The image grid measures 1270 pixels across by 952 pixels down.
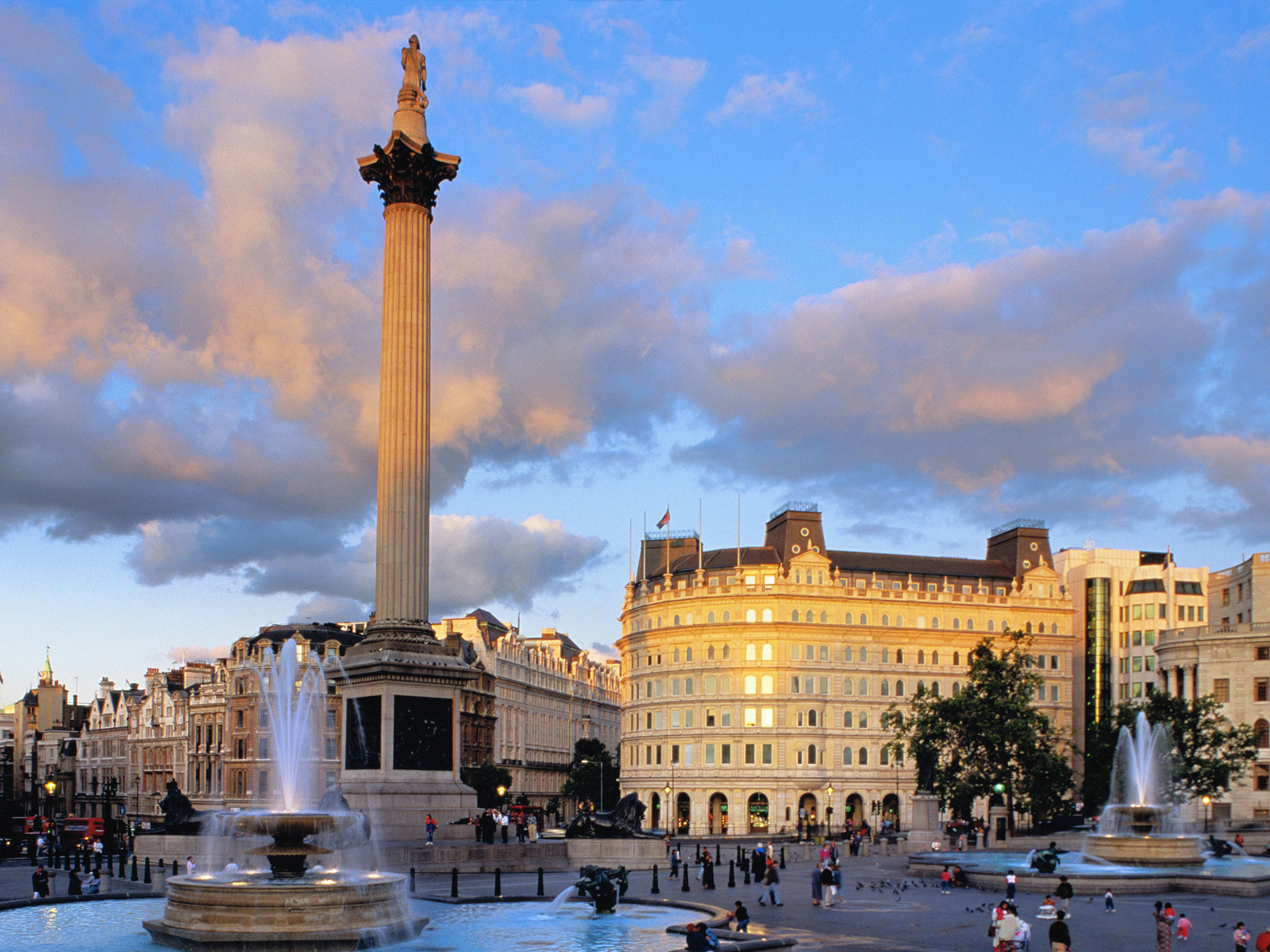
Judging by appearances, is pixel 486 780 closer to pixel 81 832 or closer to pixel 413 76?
pixel 81 832

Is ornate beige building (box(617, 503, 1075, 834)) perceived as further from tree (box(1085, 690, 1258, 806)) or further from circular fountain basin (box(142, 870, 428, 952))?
circular fountain basin (box(142, 870, 428, 952))

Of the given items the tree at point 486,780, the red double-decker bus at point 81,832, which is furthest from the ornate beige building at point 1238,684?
the red double-decker bus at point 81,832

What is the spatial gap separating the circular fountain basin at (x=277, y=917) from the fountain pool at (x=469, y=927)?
0.67 metres

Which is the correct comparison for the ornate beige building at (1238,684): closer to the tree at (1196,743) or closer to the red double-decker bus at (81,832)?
the tree at (1196,743)

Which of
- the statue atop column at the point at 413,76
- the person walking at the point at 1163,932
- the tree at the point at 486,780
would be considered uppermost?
the statue atop column at the point at 413,76

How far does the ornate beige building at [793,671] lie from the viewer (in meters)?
108

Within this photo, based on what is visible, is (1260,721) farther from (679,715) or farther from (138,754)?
(138,754)

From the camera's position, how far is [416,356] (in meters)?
51.6

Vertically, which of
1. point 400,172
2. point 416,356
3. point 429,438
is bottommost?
point 429,438

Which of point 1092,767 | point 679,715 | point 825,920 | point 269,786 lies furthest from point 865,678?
point 825,920

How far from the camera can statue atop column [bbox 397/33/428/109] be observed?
53875 mm

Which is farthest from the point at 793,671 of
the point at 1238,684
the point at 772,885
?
the point at 772,885

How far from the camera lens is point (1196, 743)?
71.3m

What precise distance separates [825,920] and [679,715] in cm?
7964
